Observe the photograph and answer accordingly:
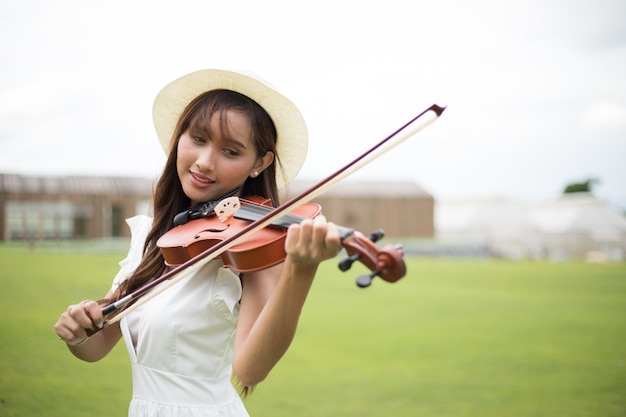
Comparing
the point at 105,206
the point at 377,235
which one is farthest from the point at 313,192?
the point at 105,206

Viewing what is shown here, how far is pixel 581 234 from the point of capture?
3039cm

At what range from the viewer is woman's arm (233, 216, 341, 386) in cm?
128

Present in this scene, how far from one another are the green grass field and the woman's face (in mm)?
3688

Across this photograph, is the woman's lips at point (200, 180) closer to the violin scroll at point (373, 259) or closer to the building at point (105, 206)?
the violin scroll at point (373, 259)

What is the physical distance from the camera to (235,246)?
1.58 meters

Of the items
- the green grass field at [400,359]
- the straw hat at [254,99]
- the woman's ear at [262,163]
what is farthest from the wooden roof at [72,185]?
the woman's ear at [262,163]

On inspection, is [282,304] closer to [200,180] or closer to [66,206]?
[200,180]

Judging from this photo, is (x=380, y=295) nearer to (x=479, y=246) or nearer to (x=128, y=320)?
(x=128, y=320)

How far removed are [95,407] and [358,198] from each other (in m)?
29.5

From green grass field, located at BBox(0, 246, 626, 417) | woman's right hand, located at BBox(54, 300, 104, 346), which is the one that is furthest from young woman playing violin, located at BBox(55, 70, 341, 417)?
green grass field, located at BBox(0, 246, 626, 417)

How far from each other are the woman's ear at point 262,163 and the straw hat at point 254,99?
86mm

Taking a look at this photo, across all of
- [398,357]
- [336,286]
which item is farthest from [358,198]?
[398,357]

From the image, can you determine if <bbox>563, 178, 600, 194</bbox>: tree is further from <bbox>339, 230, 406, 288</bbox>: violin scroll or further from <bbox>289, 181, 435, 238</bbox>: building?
<bbox>339, 230, 406, 288</bbox>: violin scroll

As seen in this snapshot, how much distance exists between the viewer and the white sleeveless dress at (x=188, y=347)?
1701 mm
